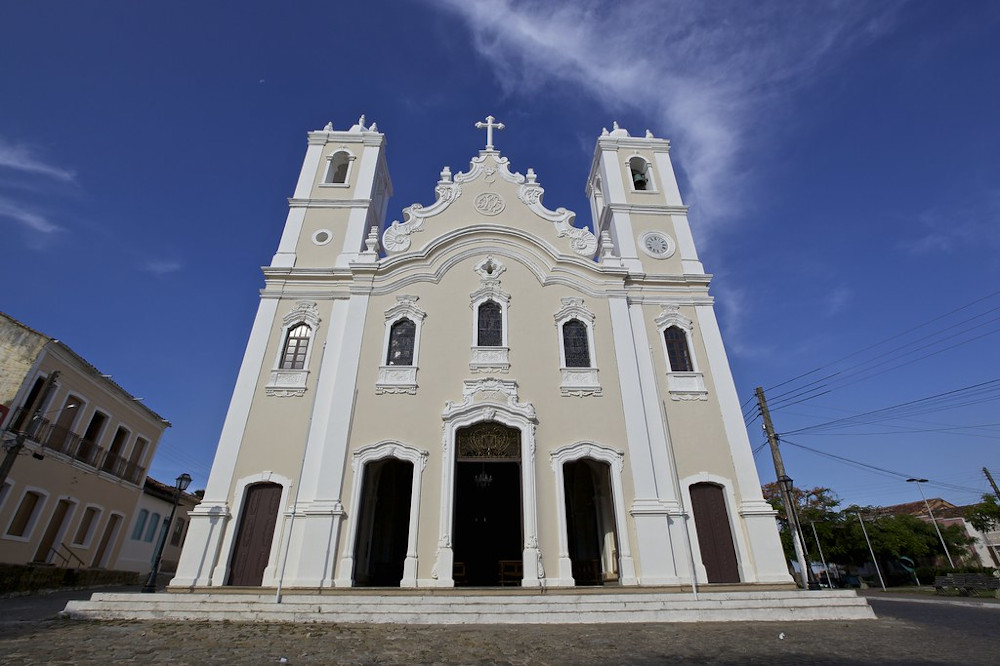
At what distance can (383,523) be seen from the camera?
14414 millimetres

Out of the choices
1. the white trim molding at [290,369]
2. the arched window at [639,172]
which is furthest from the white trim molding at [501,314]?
the arched window at [639,172]

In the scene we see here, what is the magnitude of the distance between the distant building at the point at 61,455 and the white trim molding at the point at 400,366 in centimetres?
905

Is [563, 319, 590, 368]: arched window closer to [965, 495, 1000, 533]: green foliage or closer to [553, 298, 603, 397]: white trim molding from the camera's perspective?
[553, 298, 603, 397]: white trim molding

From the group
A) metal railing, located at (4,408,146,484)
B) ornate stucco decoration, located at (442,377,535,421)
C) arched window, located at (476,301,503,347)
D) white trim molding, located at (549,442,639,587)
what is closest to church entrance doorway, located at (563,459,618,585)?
white trim molding, located at (549,442,639,587)

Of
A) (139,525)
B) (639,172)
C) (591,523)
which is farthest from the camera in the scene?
(139,525)

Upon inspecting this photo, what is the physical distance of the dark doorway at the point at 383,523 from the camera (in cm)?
1298

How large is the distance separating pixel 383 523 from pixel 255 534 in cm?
353

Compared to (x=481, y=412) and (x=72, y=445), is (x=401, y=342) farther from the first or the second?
(x=72, y=445)

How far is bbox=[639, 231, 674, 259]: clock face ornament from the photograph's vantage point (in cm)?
1664

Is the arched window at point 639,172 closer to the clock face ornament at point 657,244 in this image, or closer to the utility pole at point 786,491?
the clock face ornament at point 657,244

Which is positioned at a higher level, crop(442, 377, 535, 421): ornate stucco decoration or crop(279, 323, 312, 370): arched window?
crop(279, 323, 312, 370): arched window

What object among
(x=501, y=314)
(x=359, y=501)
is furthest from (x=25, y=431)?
(x=501, y=314)

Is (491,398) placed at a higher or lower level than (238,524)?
higher

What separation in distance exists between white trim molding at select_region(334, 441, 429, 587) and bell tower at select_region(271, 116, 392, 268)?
234 inches
